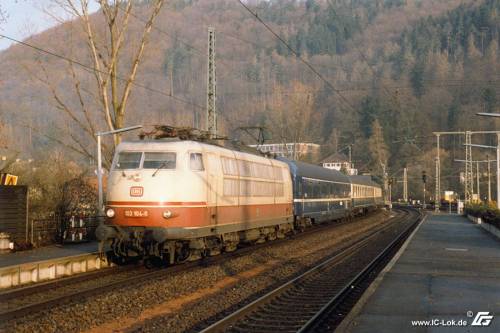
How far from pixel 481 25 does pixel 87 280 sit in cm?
16027

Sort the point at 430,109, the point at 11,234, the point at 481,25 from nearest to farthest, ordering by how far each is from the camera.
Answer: the point at 11,234 < the point at 430,109 < the point at 481,25

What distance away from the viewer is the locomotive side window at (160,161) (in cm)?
1705

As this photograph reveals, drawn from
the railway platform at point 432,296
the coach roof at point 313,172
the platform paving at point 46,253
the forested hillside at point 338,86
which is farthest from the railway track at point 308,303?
the forested hillside at point 338,86

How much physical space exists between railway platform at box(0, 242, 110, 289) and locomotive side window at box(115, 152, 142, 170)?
2.66 meters

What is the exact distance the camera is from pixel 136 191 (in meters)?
16.8

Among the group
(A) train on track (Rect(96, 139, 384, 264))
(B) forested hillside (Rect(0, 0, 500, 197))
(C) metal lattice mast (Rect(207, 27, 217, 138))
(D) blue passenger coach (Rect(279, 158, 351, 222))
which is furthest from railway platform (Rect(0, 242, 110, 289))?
(B) forested hillside (Rect(0, 0, 500, 197))

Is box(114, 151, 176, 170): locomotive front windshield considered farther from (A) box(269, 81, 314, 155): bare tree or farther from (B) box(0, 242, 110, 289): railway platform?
(A) box(269, 81, 314, 155): bare tree

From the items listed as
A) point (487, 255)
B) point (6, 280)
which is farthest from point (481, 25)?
point (6, 280)

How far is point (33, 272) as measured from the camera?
15.4m

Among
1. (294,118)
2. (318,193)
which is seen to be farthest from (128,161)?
(294,118)

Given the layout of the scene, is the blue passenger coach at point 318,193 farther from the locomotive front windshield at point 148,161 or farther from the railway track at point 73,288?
the locomotive front windshield at point 148,161

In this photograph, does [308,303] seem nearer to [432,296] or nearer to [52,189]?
[432,296]

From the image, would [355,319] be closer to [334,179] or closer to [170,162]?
[170,162]

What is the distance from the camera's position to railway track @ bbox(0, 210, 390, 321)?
1193cm
